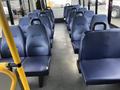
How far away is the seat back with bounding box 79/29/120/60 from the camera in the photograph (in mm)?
2527

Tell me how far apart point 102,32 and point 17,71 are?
169cm

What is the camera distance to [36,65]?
2.52 m

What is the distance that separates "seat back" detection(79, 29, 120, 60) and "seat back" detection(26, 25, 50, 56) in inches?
26.2

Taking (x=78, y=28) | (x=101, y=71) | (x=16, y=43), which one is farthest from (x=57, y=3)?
(x=101, y=71)

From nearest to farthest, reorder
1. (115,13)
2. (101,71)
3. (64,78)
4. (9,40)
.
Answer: (9,40)
(101,71)
(64,78)
(115,13)

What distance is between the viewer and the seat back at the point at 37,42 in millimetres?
2910

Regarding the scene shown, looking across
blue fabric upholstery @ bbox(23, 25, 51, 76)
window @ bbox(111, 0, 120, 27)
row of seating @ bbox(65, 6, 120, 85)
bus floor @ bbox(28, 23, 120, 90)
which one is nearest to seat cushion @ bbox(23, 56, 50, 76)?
blue fabric upholstery @ bbox(23, 25, 51, 76)

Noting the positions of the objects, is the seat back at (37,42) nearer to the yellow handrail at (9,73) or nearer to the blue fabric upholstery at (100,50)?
the blue fabric upholstery at (100,50)

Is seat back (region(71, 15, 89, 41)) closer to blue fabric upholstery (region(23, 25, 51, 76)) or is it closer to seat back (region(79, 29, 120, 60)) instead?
blue fabric upholstery (region(23, 25, 51, 76))

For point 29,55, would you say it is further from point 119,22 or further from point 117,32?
point 119,22

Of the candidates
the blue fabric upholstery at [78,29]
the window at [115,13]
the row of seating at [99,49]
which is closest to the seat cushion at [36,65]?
the row of seating at [99,49]

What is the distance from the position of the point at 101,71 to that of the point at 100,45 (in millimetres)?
506

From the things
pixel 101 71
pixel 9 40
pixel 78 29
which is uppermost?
pixel 9 40

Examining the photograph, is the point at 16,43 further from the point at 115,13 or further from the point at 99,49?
the point at 115,13
